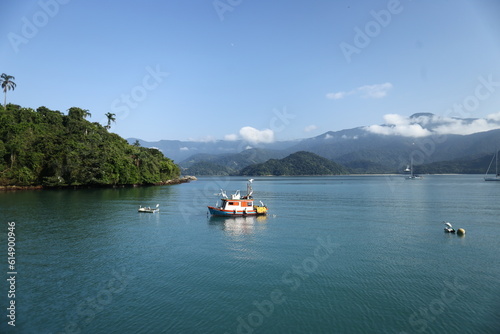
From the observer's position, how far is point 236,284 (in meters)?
23.3

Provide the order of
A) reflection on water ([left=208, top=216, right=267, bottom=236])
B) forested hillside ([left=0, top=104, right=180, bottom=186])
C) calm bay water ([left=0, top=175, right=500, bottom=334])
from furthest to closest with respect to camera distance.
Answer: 1. forested hillside ([left=0, top=104, right=180, bottom=186])
2. reflection on water ([left=208, top=216, right=267, bottom=236])
3. calm bay water ([left=0, top=175, right=500, bottom=334])

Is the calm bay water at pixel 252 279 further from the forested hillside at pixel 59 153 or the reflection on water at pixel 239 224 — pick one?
the forested hillside at pixel 59 153

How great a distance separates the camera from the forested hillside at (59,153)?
337ft

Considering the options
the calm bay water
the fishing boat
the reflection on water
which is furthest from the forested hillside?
the reflection on water

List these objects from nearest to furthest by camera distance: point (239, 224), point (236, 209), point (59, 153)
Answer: point (239, 224) → point (236, 209) → point (59, 153)

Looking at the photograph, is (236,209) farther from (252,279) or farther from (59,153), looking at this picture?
(59,153)

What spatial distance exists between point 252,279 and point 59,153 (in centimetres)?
11169

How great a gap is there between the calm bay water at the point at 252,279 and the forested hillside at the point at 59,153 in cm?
7116

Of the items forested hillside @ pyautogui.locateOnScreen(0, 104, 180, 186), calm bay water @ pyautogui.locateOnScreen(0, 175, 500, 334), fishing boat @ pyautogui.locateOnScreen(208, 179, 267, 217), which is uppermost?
forested hillside @ pyautogui.locateOnScreen(0, 104, 180, 186)

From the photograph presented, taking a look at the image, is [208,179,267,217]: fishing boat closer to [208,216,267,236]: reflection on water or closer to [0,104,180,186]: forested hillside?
[208,216,267,236]: reflection on water

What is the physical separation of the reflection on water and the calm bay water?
646mm

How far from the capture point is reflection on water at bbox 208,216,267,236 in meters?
44.2

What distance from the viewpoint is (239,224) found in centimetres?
5003

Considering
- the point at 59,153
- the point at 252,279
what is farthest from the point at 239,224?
the point at 59,153
